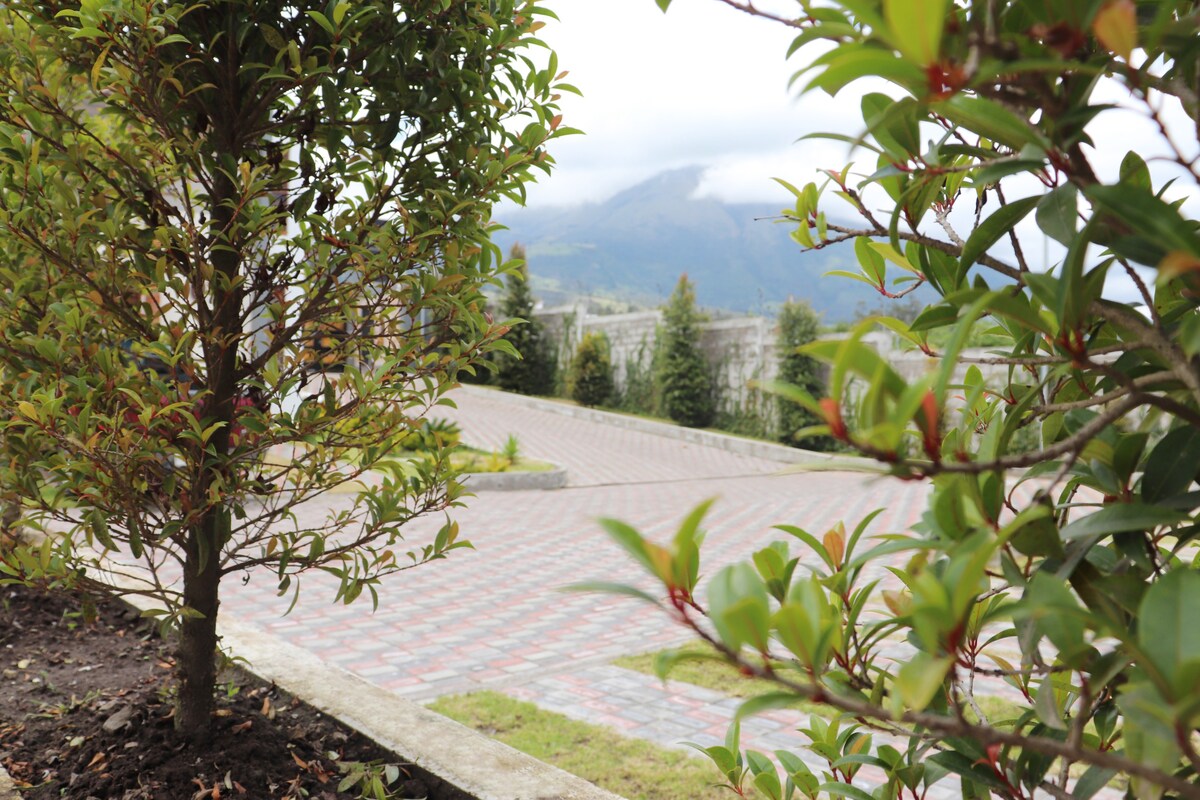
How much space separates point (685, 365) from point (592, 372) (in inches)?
102

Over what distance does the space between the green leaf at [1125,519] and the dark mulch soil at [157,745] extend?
1.80 meters

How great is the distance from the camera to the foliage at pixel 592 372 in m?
20.1

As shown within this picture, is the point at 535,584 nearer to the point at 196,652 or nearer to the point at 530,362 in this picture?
the point at 196,652

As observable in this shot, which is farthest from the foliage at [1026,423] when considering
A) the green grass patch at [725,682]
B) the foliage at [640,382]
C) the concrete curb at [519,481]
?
the foliage at [640,382]

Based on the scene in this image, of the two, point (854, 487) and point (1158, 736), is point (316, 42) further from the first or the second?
point (854, 487)

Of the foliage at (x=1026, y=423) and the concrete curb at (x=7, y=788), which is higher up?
the foliage at (x=1026, y=423)

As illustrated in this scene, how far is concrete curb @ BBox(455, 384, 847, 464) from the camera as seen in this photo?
15734 millimetres

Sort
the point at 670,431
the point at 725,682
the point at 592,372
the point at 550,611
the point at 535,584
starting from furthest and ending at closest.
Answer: the point at 592,372
the point at 670,431
the point at 535,584
the point at 550,611
the point at 725,682

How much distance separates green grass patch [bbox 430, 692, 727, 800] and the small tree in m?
14.4

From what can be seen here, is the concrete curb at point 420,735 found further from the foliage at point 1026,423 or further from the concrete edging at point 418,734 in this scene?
the foliage at point 1026,423

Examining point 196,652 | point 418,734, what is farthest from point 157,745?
point 418,734

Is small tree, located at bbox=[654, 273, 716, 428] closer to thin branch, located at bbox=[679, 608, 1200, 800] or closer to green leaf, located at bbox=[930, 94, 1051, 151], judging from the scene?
green leaf, located at bbox=[930, 94, 1051, 151]

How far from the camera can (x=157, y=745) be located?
7.93ft

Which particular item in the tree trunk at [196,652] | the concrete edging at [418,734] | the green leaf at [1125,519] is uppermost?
the green leaf at [1125,519]
